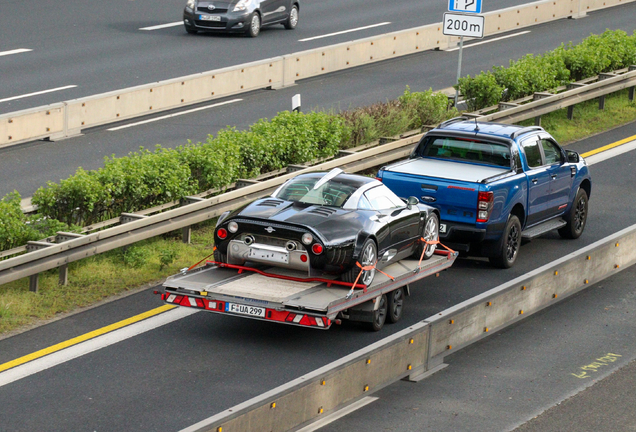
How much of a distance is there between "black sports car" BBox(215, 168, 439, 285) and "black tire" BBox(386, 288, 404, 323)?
1.23 feet

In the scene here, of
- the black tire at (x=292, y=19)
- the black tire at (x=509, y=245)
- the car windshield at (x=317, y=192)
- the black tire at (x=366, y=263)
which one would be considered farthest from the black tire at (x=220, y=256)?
the black tire at (x=292, y=19)

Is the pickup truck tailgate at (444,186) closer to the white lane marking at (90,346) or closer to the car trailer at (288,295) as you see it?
the car trailer at (288,295)

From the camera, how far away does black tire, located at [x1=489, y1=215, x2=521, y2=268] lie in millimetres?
14430

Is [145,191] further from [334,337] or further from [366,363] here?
[366,363]

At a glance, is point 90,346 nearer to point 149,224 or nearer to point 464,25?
point 149,224

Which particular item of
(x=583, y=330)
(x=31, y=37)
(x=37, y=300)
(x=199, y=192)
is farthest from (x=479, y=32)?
(x=31, y=37)

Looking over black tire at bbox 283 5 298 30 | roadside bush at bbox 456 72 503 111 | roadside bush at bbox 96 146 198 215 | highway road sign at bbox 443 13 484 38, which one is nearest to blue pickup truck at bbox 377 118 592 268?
roadside bush at bbox 96 146 198 215

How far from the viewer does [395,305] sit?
12.3 metres

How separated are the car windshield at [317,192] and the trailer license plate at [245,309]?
169cm

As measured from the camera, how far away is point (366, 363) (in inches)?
370

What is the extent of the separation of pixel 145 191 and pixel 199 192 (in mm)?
1189

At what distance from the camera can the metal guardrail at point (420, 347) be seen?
831cm

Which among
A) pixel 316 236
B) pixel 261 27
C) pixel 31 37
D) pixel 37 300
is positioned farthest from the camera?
pixel 261 27

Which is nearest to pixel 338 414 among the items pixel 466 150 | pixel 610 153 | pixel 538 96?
pixel 466 150
